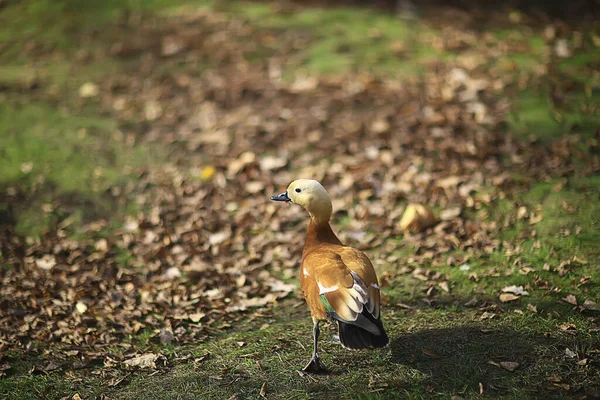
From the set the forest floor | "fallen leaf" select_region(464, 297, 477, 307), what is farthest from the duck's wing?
"fallen leaf" select_region(464, 297, 477, 307)

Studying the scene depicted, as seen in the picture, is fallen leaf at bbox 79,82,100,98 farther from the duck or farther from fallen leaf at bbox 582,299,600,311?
fallen leaf at bbox 582,299,600,311

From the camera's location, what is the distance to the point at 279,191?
6.80 m

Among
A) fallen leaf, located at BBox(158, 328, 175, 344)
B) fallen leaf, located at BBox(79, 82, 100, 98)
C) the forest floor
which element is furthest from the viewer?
fallen leaf, located at BBox(79, 82, 100, 98)

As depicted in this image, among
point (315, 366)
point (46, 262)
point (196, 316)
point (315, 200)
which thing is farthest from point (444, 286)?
point (46, 262)

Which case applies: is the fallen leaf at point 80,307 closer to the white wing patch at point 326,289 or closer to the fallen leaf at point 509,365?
the white wing patch at point 326,289

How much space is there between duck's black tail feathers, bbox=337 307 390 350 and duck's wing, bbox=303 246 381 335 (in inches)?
0.7

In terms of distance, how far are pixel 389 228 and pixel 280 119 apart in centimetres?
273

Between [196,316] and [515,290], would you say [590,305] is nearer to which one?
[515,290]

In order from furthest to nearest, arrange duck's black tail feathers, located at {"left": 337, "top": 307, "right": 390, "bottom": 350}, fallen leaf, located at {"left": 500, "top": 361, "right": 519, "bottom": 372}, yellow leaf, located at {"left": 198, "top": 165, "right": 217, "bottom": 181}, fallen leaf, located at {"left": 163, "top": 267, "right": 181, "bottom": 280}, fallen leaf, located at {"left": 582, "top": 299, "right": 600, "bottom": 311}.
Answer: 1. yellow leaf, located at {"left": 198, "top": 165, "right": 217, "bottom": 181}
2. fallen leaf, located at {"left": 163, "top": 267, "right": 181, "bottom": 280}
3. fallen leaf, located at {"left": 582, "top": 299, "right": 600, "bottom": 311}
4. fallen leaf, located at {"left": 500, "top": 361, "right": 519, "bottom": 372}
5. duck's black tail feathers, located at {"left": 337, "top": 307, "right": 390, "bottom": 350}

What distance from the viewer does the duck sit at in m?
3.63

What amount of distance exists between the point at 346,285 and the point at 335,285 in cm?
7

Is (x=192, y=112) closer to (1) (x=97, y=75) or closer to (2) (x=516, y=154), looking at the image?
(1) (x=97, y=75)

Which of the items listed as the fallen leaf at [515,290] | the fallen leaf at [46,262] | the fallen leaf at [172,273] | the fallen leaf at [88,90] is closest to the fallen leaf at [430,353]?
the fallen leaf at [515,290]

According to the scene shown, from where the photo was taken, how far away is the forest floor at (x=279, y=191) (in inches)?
165
